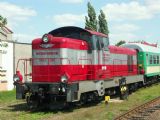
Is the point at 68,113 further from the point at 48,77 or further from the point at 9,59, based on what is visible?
the point at 9,59

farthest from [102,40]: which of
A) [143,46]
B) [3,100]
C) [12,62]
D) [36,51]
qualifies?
[12,62]

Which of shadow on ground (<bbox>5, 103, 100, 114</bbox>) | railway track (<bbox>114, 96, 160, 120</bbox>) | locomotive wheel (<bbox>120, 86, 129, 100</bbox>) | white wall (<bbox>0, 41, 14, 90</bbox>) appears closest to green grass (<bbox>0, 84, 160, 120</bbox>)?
shadow on ground (<bbox>5, 103, 100, 114</bbox>)

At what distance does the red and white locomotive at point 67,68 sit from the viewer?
1360 cm

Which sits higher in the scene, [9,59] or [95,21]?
[95,21]

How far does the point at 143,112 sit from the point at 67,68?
138 inches

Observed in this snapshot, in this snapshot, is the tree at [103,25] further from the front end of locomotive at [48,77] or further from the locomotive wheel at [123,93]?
the front end of locomotive at [48,77]

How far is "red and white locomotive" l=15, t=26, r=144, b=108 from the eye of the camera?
13.6 meters

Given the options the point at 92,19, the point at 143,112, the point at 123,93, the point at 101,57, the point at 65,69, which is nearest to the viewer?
the point at 143,112

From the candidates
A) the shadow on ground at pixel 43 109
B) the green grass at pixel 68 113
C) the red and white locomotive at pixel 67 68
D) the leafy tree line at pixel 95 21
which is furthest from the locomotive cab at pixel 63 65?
the leafy tree line at pixel 95 21

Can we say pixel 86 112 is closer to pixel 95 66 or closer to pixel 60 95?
pixel 60 95

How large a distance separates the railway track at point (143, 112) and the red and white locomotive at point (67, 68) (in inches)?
77.9

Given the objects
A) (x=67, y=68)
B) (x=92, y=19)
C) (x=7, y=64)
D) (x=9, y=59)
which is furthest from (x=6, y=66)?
(x=92, y=19)

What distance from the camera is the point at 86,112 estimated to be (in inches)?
529

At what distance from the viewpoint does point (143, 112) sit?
1377 centimetres
